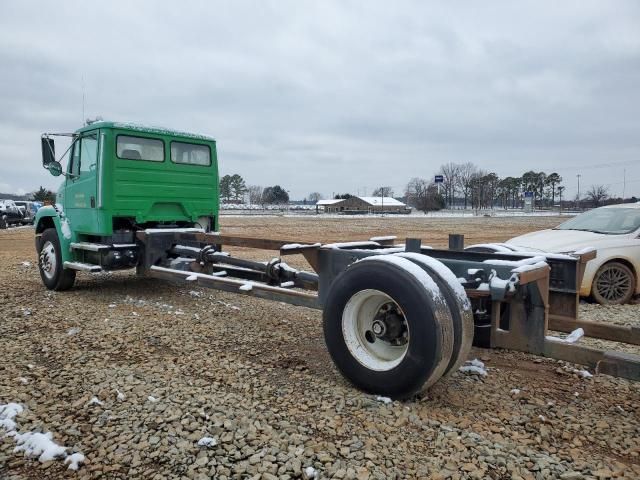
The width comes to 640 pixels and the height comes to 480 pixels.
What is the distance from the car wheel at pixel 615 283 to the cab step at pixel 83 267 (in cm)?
748

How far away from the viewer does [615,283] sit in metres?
7.62

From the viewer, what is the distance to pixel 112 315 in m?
6.54

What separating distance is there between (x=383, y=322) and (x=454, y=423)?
34.0 inches

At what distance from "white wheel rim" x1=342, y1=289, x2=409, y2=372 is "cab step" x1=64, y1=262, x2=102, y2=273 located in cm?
492

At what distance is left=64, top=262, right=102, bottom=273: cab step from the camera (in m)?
7.39

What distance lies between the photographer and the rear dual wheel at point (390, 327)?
339cm

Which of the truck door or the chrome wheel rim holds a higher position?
the truck door

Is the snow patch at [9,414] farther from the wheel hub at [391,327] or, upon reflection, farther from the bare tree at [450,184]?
the bare tree at [450,184]

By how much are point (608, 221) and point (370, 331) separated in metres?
6.38

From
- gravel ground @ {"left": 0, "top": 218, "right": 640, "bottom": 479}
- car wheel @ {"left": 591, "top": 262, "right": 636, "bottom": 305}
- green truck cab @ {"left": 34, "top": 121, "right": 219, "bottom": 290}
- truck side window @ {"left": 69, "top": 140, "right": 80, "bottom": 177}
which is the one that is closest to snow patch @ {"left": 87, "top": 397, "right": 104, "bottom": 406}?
gravel ground @ {"left": 0, "top": 218, "right": 640, "bottom": 479}

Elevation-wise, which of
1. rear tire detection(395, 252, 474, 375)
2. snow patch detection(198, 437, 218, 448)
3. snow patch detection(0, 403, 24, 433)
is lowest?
snow patch detection(0, 403, 24, 433)

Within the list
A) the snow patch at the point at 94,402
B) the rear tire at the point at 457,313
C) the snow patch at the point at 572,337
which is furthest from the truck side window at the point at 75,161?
Result: the snow patch at the point at 572,337

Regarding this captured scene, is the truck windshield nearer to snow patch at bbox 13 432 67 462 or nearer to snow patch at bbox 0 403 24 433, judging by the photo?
snow patch at bbox 0 403 24 433

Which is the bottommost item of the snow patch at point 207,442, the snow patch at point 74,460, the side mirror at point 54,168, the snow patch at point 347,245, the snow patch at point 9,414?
the snow patch at point 74,460
